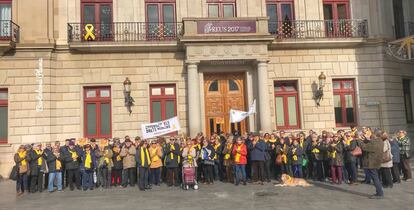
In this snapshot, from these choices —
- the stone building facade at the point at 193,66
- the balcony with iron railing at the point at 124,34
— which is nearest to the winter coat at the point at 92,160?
the stone building facade at the point at 193,66

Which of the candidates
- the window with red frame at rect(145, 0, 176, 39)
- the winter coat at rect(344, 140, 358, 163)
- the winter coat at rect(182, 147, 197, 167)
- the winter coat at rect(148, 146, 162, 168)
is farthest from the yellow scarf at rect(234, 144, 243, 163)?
the window with red frame at rect(145, 0, 176, 39)

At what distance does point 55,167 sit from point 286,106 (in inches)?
466

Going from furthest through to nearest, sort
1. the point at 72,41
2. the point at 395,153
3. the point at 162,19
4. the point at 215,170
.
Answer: the point at 162,19 → the point at 72,41 → the point at 215,170 → the point at 395,153

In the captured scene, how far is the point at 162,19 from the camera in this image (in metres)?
20.7

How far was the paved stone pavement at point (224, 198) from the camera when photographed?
10.9 m

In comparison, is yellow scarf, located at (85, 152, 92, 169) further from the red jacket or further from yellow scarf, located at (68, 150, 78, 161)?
the red jacket

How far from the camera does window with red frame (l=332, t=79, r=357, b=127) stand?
69.7 feet

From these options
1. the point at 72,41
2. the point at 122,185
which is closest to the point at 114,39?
the point at 72,41

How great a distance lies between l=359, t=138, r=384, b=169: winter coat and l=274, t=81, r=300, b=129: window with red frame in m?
8.81

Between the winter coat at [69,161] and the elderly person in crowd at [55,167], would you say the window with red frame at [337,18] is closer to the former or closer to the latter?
the winter coat at [69,161]

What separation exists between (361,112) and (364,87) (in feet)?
4.36

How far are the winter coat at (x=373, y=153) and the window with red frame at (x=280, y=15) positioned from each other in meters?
10.3

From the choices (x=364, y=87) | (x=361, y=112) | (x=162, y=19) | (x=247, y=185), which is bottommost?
(x=247, y=185)

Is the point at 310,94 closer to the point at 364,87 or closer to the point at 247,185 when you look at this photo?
the point at 364,87
